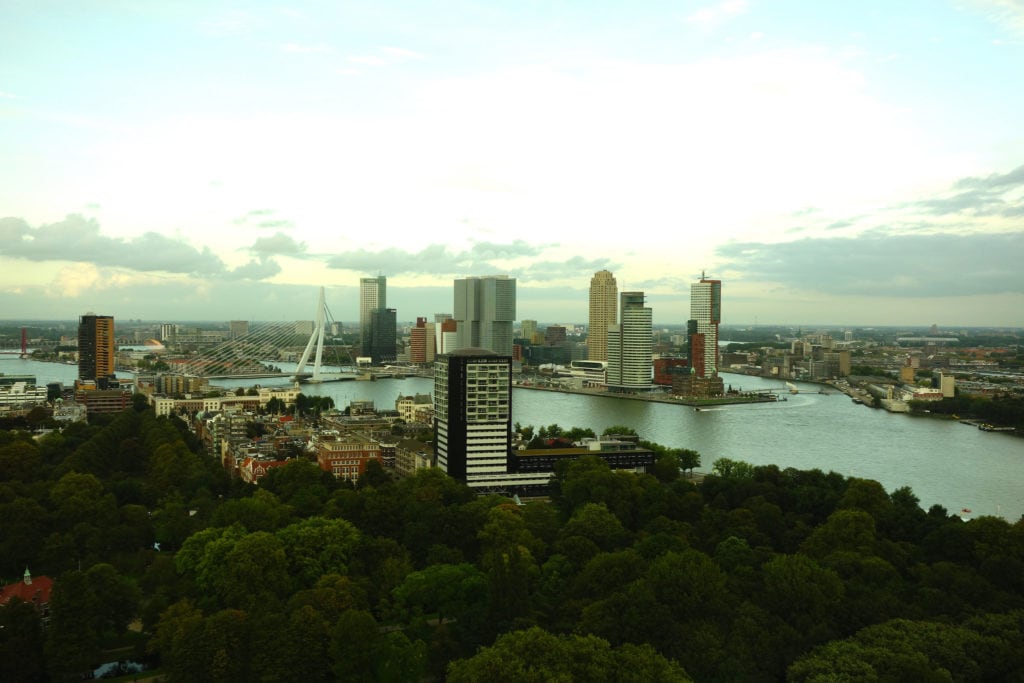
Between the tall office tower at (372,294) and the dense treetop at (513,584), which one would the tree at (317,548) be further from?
the tall office tower at (372,294)

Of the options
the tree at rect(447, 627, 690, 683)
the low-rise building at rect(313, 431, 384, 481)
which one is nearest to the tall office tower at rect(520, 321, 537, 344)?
the low-rise building at rect(313, 431, 384, 481)

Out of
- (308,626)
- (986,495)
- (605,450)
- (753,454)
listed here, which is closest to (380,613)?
(308,626)

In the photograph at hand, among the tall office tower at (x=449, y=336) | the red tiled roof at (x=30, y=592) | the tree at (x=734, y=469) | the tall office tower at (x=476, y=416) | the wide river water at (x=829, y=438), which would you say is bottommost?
the wide river water at (x=829, y=438)

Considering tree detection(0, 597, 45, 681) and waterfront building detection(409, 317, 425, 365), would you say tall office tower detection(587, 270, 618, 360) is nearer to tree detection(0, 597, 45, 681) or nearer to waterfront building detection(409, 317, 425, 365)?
waterfront building detection(409, 317, 425, 365)

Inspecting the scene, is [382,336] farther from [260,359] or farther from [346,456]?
[346,456]

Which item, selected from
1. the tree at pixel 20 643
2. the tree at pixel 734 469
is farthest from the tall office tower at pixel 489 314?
the tree at pixel 20 643

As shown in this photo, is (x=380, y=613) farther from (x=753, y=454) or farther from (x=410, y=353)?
(x=410, y=353)

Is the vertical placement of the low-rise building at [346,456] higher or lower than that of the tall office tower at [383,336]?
lower

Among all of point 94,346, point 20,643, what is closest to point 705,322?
point 94,346
